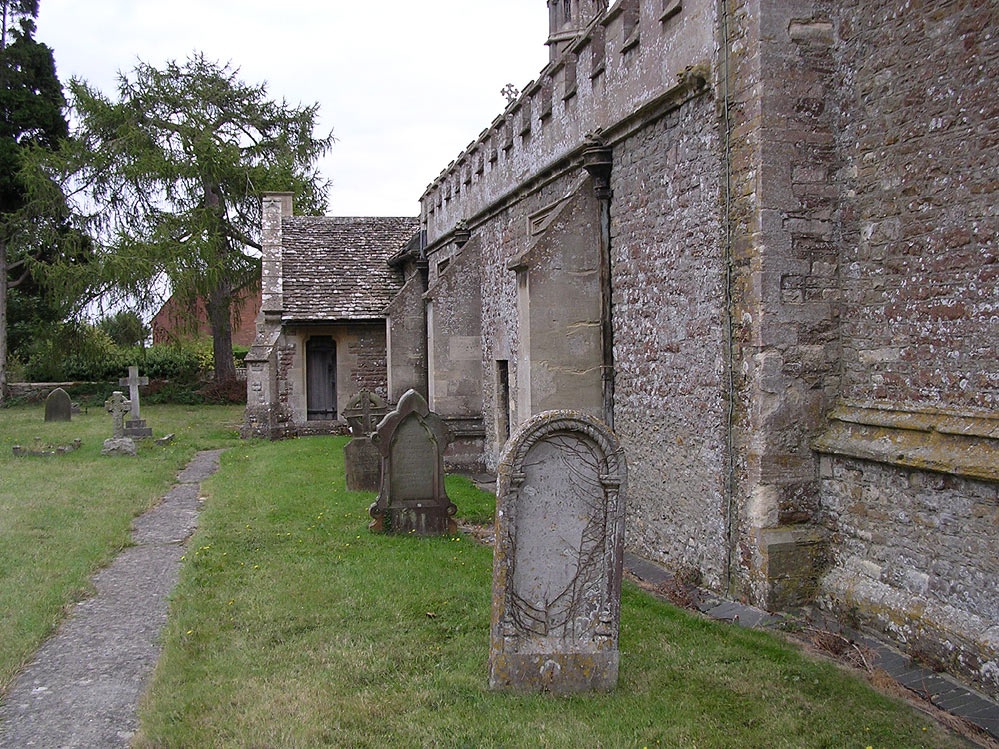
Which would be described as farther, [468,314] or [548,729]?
[468,314]

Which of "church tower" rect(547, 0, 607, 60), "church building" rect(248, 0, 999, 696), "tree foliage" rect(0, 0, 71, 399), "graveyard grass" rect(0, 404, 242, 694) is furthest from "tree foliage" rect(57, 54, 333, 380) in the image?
"church building" rect(248, 0, 999, 696)

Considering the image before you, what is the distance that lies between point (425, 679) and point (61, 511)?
7701 mm

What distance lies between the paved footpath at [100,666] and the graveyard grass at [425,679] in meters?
0.20

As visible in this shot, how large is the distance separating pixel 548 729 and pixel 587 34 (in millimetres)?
7772

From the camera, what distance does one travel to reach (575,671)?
5.18 meters

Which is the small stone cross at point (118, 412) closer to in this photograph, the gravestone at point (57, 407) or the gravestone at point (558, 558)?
the gravestone at point (57, 407)

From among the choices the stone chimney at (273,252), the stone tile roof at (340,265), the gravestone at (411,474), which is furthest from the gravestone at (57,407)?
the gravestone at (411,474)

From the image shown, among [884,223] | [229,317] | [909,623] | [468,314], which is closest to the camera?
[909,623]

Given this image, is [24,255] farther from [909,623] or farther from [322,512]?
[909,623]

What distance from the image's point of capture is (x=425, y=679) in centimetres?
534

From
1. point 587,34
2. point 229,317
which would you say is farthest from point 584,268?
→ point 229,317

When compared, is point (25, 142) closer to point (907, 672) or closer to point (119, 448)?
point (119, 448)

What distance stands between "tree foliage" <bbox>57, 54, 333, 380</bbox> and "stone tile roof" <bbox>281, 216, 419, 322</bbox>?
441cm

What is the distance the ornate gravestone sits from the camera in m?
16.8
